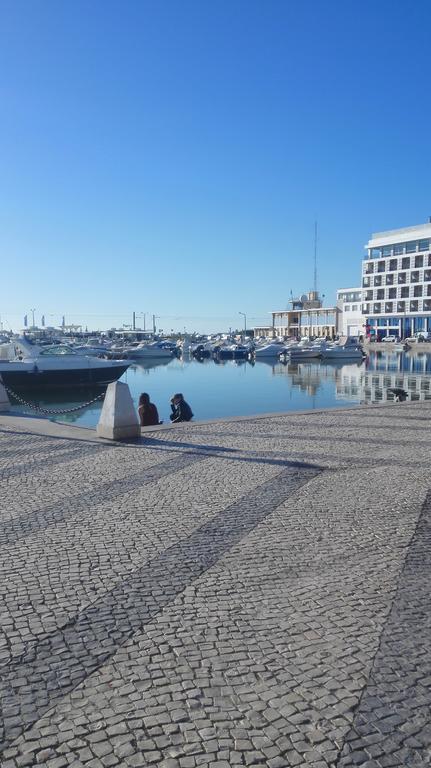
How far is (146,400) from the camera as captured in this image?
45.3ft

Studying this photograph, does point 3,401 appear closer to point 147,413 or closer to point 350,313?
point 147,413

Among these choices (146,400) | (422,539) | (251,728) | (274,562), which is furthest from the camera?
(146,400)

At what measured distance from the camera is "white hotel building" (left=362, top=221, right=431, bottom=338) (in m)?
95.9

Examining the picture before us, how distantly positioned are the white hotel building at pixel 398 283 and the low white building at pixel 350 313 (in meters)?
5.66

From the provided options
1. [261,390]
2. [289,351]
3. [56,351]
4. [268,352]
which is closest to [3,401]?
[56,351]

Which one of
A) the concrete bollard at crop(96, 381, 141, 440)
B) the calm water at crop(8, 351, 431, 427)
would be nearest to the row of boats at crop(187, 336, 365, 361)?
the calm water at crop(8, 351, 431, 427)

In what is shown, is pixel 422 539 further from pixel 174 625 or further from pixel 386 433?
pixel 386 433

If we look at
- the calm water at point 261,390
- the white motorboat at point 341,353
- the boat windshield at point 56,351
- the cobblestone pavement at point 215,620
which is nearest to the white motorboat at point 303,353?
the white motorboat at point 341,353

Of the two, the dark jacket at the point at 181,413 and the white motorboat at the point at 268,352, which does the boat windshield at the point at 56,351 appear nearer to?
the dark jacket at the point at 181,413

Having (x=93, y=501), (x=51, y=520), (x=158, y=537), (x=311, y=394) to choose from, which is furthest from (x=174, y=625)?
(x=311, y=394)

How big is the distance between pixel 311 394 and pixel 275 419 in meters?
19.9

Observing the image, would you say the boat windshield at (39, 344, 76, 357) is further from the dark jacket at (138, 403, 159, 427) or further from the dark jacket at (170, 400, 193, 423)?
the dark jacket at (138, 403, 159, 427)

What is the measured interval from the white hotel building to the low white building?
566 cm

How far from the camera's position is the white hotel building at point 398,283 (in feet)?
315
